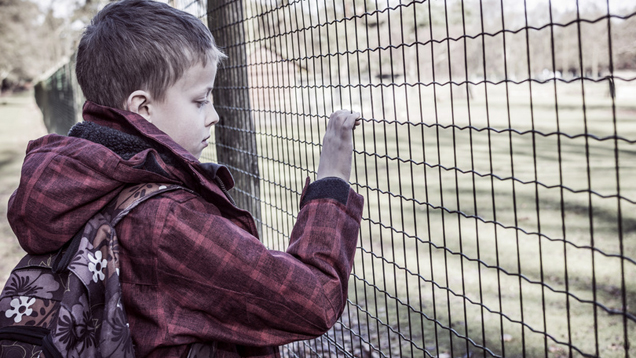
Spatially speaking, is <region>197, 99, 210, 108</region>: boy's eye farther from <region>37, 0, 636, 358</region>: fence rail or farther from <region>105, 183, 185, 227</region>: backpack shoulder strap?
<region>37, 0, 636, 358</region>: fence rail

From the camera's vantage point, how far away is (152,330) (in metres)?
1.32

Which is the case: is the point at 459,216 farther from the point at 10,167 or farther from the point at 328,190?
the point at 10,167

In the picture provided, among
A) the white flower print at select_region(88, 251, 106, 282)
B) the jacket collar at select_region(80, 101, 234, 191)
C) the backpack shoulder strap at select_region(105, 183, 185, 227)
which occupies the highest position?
the jacket collar at select_region(80, 101, 234, 191)

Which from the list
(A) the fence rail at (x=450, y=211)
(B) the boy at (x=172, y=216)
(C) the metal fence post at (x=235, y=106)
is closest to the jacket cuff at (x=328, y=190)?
(B) the boy at (x=172, y=216)

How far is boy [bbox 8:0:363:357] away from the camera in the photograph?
4.22ft

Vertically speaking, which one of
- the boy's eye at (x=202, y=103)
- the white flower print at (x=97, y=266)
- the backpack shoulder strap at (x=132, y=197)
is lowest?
the white flower print at (x=97, y=266)

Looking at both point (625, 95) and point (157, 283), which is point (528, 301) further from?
point (625, 95)

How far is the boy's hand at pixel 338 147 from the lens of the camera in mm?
1627

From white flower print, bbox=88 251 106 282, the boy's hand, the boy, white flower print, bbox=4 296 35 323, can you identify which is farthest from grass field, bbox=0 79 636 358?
white flower print, bbox=4 296 35 323

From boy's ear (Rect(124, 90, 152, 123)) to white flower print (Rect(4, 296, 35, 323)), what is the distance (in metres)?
0.52

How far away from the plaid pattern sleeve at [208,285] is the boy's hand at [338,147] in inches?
13.5

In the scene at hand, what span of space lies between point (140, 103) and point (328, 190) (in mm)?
542

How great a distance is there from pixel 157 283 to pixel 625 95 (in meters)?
36.0

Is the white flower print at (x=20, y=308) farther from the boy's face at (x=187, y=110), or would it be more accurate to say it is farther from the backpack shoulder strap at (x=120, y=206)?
the boy's face at (x=187, y=110)
